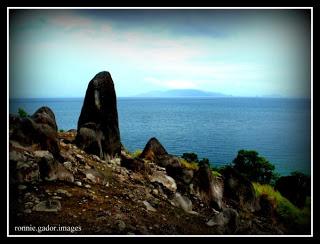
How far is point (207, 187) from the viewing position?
31.5ft

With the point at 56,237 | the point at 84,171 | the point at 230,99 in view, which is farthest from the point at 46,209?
the point at 230,99

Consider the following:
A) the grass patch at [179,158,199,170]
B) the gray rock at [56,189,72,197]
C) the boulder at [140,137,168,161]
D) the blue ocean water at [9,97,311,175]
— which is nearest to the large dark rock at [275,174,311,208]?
the blue ocean water at [9,97,311,175]

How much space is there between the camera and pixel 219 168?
1020cm

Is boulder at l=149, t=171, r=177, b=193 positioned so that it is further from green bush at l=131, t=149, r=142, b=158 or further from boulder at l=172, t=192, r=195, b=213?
green bush at l=131, t=149, r=142, b=158

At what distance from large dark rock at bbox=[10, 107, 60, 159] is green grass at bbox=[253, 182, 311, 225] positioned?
4.54 metres

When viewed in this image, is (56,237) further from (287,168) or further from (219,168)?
(287,168)

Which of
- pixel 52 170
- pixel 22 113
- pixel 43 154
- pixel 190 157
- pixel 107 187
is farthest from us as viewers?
pixel 190 157

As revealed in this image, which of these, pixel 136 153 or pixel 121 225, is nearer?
pixel 121 225

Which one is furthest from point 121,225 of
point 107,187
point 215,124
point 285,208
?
point 285,208

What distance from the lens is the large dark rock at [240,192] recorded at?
9.68 meters

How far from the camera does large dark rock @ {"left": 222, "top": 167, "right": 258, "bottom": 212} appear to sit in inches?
381

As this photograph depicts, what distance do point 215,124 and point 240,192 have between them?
1731 millimetres

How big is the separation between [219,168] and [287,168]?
5.01 ft

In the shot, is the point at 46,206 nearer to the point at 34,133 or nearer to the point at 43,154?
the point at 43,154
